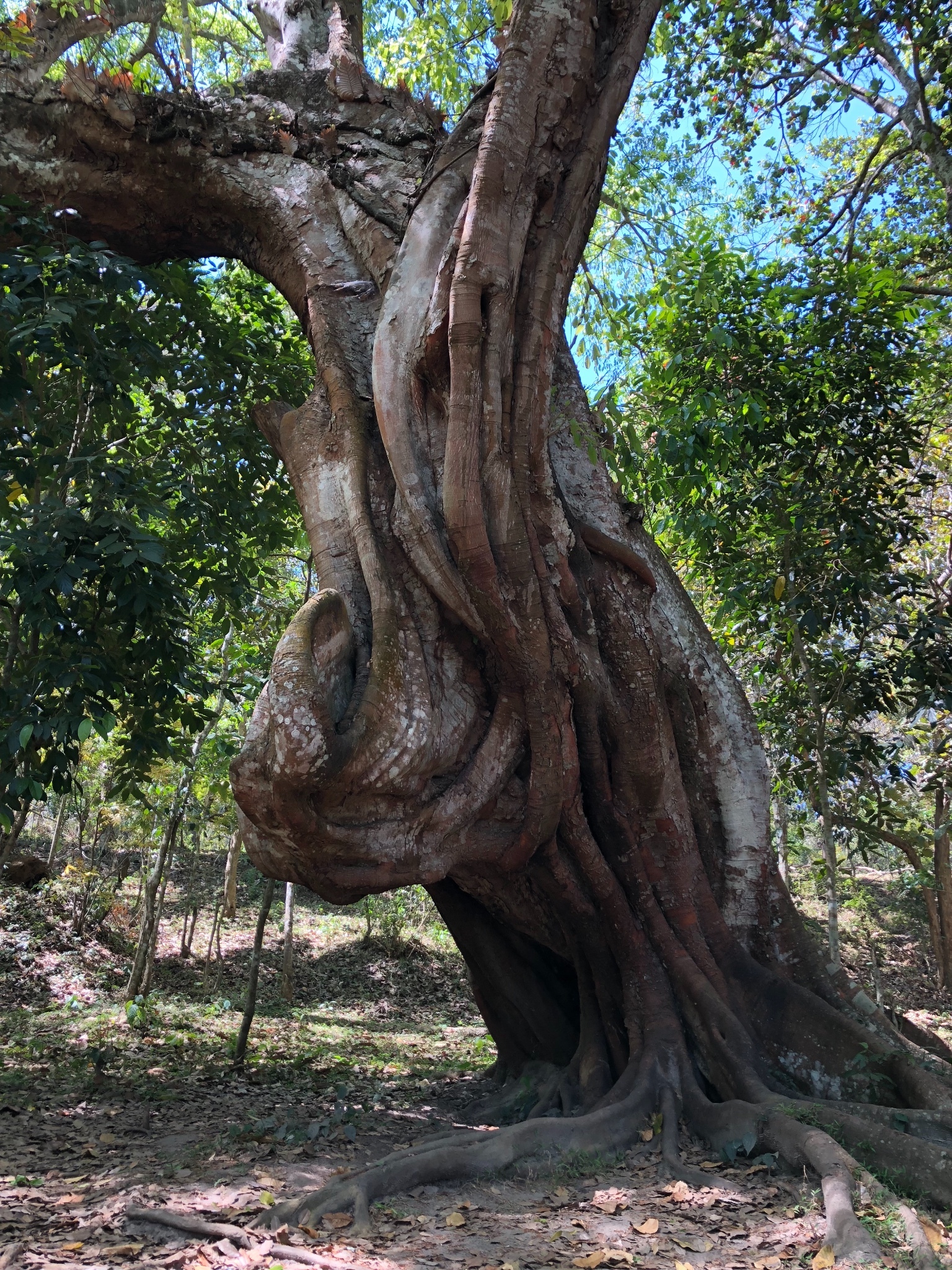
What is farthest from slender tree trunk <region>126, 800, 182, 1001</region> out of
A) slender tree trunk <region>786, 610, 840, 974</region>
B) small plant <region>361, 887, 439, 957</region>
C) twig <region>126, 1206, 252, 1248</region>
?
slender tree trunk <region>786, 610, 840, 974</region>

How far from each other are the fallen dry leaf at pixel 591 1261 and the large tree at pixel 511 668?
80 cm

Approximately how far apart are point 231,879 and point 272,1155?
35.6ft

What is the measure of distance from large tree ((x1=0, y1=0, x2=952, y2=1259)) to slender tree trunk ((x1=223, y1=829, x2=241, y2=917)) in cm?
904

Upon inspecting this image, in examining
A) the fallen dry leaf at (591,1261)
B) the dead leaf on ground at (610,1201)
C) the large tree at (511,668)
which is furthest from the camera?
the large tree at (511,668)

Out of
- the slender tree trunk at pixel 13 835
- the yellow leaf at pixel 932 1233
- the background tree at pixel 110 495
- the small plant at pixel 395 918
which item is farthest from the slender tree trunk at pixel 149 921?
the yellow leaf at pixel 932 1233

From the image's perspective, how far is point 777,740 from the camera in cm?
768

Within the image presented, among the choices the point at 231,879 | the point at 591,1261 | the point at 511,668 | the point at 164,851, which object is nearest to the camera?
the point at 591,1261

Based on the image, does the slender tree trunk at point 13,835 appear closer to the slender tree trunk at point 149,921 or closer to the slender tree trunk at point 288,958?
the slender tree trunk at point 149,921

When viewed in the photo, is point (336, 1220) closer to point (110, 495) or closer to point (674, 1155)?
point (674, 1155)

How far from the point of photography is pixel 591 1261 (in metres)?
2.98

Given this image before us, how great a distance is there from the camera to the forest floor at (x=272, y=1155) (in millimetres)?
3061

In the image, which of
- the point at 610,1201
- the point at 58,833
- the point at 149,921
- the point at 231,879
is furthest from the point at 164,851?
the point at 231,879

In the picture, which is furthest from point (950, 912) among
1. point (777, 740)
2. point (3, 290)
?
point (3, 290)

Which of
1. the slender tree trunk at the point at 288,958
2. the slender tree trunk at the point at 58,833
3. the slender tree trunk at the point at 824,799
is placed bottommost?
the slender tree trunk at the point at 288,958
